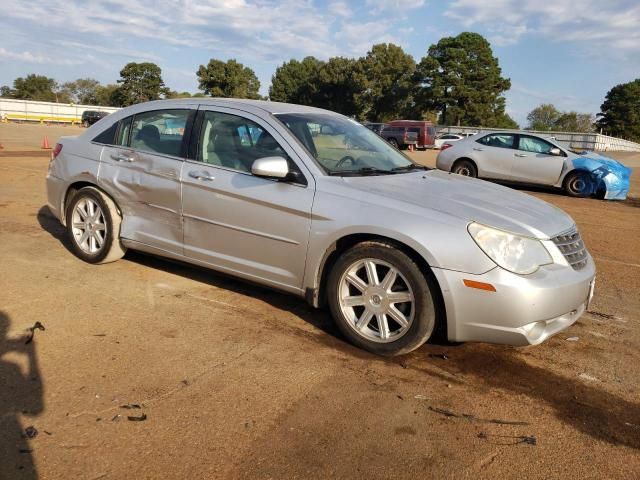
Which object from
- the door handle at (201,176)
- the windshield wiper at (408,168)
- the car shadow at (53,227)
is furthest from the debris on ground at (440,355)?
the car shadow at (53,227)

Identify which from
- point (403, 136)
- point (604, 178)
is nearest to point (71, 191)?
point (604, 178)

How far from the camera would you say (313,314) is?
13.9 ft

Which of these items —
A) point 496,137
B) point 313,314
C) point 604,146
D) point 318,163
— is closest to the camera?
point 318,163

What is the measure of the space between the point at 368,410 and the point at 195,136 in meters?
2.67

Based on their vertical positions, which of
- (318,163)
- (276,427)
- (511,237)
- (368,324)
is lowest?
(276,427)

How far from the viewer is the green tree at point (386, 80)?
241 ft

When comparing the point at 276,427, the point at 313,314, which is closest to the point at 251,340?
the point at 313,314

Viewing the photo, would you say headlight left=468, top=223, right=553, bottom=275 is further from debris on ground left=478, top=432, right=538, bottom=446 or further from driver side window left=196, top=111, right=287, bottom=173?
driver side window left=196, top=111, right=287, bottom=173

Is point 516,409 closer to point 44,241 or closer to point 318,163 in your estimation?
point 318,163

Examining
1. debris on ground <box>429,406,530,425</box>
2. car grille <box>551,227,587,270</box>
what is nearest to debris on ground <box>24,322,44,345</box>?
debris on ground <box>429,406,530,425</box>

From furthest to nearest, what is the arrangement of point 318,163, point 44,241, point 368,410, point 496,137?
point 496,137 < point 44,241 < point 318,163 < point 368,410

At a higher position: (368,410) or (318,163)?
(318,163)

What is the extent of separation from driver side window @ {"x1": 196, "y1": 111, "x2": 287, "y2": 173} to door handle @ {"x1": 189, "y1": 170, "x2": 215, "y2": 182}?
114 millimetres

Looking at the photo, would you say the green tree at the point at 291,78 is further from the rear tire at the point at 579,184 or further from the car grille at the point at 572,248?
the car grille at the point at 572,248
